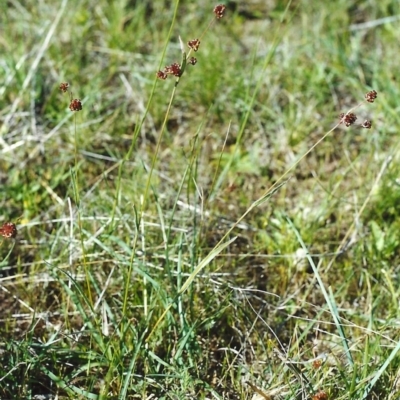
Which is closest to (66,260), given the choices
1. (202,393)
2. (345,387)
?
(202,393)

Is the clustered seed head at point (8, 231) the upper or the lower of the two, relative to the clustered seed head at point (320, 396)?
upper

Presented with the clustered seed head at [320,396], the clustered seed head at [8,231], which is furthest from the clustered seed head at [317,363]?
the clustered seed head at [8,231]

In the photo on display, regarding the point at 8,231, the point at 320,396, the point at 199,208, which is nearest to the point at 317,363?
the point at 320,396

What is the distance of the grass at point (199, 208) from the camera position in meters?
1.80

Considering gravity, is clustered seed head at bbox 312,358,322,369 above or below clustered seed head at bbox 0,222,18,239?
below

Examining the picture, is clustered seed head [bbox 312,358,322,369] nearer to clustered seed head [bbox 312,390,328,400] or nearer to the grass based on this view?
the grass

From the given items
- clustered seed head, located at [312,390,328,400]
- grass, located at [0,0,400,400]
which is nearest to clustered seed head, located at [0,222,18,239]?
grass, located at [0,0,400,400]

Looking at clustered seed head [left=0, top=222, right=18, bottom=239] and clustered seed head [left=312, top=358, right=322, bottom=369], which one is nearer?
clustered seed head [left=0, top=222, right=18, bottom=239]

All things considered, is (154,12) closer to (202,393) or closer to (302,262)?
(302,262)

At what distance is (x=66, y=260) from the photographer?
7.04 ft

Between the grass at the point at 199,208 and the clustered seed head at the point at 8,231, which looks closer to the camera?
the clustered seed head at the point at 8,231

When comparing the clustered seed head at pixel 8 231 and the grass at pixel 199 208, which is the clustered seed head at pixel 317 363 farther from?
the clustered seed head at pixel 8 231

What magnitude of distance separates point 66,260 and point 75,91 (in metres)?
0.91

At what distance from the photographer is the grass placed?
1.80 m
